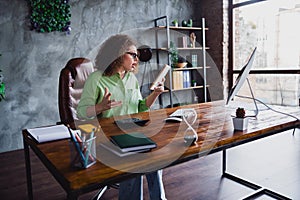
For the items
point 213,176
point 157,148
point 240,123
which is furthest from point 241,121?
point 213,176

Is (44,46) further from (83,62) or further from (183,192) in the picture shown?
(183,192)

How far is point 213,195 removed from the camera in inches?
78.2

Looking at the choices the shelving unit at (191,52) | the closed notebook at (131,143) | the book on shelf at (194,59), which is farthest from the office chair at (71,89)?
the book on shelf at (194,59)

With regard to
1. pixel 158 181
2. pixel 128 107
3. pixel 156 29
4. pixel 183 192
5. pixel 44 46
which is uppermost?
pixel 156 29

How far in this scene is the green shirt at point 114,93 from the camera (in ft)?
5.56

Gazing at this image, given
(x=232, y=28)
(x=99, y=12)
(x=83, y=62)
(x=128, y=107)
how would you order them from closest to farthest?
(x=128, y=107) → (x=83, y=62) → (x=99, y=12) → (x=232, y=28)

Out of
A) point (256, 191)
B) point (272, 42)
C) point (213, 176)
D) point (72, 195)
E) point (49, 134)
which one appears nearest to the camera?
point (72, 195)

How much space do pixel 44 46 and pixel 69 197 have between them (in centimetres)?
292

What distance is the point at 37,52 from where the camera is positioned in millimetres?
3305

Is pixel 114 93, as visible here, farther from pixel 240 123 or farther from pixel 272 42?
pixel 272 42

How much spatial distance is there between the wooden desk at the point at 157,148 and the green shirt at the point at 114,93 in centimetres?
10

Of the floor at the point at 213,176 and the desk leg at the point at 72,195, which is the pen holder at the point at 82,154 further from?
the floor at the point at 213,176

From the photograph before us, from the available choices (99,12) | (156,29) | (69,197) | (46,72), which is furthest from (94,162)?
(156,29)

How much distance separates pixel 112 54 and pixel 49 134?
740 mm
